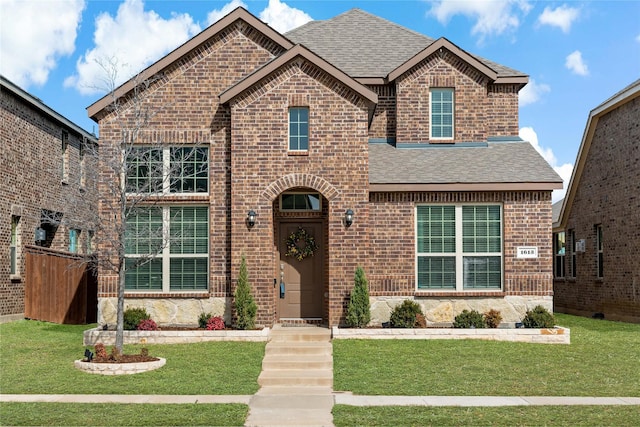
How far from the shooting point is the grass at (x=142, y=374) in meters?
11.3

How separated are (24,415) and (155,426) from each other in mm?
2066

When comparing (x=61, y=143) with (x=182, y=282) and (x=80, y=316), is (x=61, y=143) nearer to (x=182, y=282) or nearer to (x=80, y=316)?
(x=80, y=316)

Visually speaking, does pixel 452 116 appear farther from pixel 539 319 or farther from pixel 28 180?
pixel 28 180

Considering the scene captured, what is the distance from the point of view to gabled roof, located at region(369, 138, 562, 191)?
16625 millimetres

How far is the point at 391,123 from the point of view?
61.9 feet

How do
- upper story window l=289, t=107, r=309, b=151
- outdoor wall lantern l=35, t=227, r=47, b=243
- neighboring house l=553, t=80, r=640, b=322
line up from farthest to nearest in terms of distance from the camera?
outdoor wall lantern l=35, t=227, r=47, b=243
neighboring house l=553, t=80, r=640, b=322
upper story window l=289, t=107, r=309, b=151

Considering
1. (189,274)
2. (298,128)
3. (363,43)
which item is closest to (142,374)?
(189,274)

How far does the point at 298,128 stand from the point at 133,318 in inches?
237

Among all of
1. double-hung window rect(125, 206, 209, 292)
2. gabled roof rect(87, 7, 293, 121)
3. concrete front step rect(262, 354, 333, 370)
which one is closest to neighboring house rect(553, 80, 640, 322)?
gabled roof rect(87, 7, 293, 121)

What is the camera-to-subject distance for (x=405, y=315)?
16.0 m

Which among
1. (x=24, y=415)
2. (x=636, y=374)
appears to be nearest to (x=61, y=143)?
(x=24, y=415)

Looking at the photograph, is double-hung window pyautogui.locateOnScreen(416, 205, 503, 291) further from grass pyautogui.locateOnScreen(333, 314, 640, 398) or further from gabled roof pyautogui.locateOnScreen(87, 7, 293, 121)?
gabled roof pyautogui.locateOnScreen(87, 7, 293, 121)

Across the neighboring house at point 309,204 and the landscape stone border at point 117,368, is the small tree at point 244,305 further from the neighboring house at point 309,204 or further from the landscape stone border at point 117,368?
the landscape stone border at point 117,368

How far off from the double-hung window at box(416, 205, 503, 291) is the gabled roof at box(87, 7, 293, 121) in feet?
19.1
